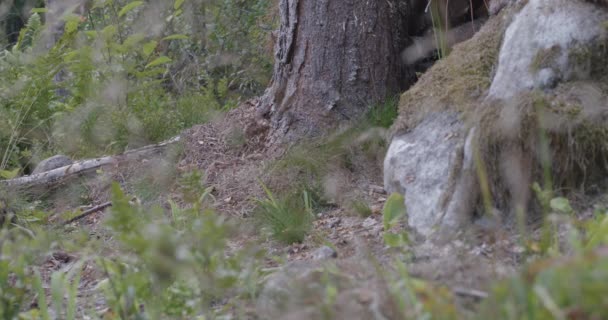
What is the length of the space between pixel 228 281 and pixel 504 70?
175 cm

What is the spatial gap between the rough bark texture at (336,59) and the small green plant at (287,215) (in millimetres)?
683

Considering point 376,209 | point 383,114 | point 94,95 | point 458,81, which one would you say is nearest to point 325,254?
point 376,209

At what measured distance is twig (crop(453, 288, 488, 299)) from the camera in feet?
6.43

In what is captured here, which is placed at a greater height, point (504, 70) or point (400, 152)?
point (504, 70)

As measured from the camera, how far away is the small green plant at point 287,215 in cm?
374

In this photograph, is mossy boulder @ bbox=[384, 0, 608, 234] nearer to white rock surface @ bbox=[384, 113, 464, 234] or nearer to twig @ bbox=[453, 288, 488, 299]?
white rock surface @ bbox=[384, 113, 464, 234]

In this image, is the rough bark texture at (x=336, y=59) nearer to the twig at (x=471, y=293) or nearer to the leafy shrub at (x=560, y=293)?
the twig at (x=471, y=293)

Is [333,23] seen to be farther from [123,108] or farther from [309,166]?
[123,108]

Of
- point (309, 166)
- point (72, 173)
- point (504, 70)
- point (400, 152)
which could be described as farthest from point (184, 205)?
point (504, 70)

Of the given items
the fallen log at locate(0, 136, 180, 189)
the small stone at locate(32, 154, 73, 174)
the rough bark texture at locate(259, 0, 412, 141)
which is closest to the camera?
the rough bark texture at locate(259, 0, 412, 141)

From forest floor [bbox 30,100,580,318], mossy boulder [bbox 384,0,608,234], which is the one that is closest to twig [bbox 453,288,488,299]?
forest floor [bbox 30,100,580,318]

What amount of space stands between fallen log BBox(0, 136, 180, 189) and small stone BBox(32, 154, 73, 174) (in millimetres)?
153

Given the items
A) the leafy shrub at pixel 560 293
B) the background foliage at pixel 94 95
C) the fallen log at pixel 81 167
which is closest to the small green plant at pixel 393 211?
the leafy shrub at pixel 560 293

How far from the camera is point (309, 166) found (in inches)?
170
